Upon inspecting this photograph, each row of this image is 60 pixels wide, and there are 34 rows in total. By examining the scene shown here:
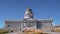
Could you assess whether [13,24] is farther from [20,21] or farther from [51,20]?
[51,20]

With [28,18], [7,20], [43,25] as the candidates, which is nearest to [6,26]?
[7,20]

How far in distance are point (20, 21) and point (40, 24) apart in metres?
12.1

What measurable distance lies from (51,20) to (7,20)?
85.4 ft

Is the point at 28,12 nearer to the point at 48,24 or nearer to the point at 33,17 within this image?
the point at 33,17

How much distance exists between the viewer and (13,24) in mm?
115688

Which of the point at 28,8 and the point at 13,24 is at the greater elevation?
the point at 28,8

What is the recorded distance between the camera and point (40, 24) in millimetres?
116312

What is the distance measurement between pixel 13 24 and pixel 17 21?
308 cm

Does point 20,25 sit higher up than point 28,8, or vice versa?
point 28,8

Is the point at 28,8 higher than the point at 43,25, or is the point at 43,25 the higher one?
the point at 28,8

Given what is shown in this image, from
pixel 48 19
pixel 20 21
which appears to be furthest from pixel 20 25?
pixel 48 19

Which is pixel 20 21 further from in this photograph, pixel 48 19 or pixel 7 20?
pixel 48 19

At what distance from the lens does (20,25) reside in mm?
114875

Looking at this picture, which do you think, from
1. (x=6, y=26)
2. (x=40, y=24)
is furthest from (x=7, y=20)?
(x=40, y=24)
